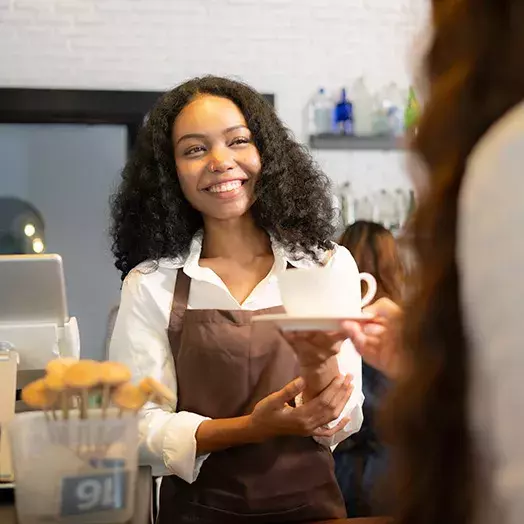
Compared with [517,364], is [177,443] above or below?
below

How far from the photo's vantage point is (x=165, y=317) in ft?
4.51

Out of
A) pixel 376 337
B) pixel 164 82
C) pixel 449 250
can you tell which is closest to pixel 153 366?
pixel 376 337

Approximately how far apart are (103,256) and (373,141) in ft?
3.90

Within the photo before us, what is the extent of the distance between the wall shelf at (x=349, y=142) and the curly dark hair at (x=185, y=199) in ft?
5.00

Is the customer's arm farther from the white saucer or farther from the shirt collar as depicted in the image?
the shirt collar

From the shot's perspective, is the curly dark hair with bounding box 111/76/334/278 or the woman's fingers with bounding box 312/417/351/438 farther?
the curly dark hair with bounding box 111/76/334/278

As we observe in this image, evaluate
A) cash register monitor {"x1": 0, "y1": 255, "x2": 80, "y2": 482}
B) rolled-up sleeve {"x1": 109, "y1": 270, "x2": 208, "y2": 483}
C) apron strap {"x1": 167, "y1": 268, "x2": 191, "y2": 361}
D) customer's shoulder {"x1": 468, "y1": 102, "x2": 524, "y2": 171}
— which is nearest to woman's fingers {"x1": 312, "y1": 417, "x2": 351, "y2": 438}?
rolled-up sleeve {"x1": 109, "y1": 270, "x2": 208, "y2": 483}

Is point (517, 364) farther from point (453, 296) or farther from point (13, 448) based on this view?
point (13, 448)

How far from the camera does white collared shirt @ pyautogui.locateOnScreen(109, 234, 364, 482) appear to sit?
1.31 meters

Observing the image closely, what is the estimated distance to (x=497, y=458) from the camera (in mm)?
506

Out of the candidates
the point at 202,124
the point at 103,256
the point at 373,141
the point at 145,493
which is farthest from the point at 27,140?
the point at 145,493

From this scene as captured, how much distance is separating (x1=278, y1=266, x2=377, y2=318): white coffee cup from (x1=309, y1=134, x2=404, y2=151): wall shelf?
211 cm

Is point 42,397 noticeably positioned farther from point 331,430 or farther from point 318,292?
point 331,430

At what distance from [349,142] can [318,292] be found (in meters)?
2.18
